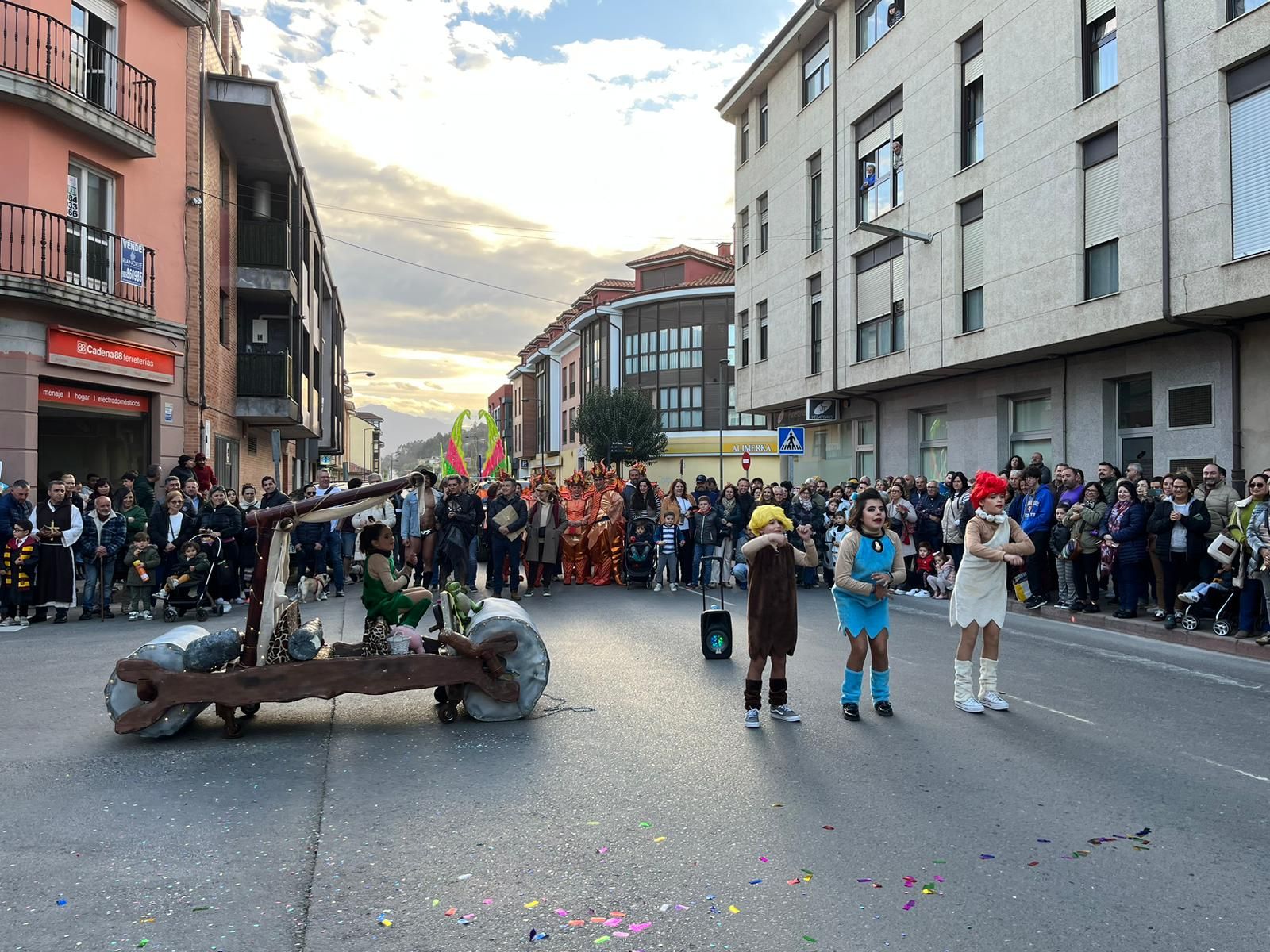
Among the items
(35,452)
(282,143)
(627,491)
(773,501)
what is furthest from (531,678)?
(282,143)

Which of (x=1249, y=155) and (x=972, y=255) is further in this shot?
(x=972, y=255)

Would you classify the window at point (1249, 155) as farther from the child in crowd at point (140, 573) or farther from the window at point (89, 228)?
the window at point (89, 228)

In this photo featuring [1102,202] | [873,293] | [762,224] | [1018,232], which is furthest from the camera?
[762,224]

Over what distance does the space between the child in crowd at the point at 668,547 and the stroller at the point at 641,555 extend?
163mm

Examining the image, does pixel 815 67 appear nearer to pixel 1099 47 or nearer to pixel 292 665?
pixel 1099 47

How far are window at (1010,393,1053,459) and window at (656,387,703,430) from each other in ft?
121

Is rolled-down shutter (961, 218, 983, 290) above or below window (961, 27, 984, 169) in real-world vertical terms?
below

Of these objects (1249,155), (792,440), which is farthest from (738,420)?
(1249,155)

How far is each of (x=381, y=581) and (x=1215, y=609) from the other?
32.6 ft

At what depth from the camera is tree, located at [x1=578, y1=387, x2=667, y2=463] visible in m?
50.8

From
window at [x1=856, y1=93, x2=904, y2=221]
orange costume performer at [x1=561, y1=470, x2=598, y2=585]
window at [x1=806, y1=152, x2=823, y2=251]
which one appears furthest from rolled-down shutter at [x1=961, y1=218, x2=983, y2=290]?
orange costume performer at [x1=561, y1=470, x2=598, y2=585]

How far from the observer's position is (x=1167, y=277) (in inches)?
559

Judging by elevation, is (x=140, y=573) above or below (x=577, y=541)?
below

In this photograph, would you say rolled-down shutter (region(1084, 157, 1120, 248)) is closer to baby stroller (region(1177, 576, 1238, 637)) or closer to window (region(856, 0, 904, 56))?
baby stroller (region(1177, 576, 1238, 637))
